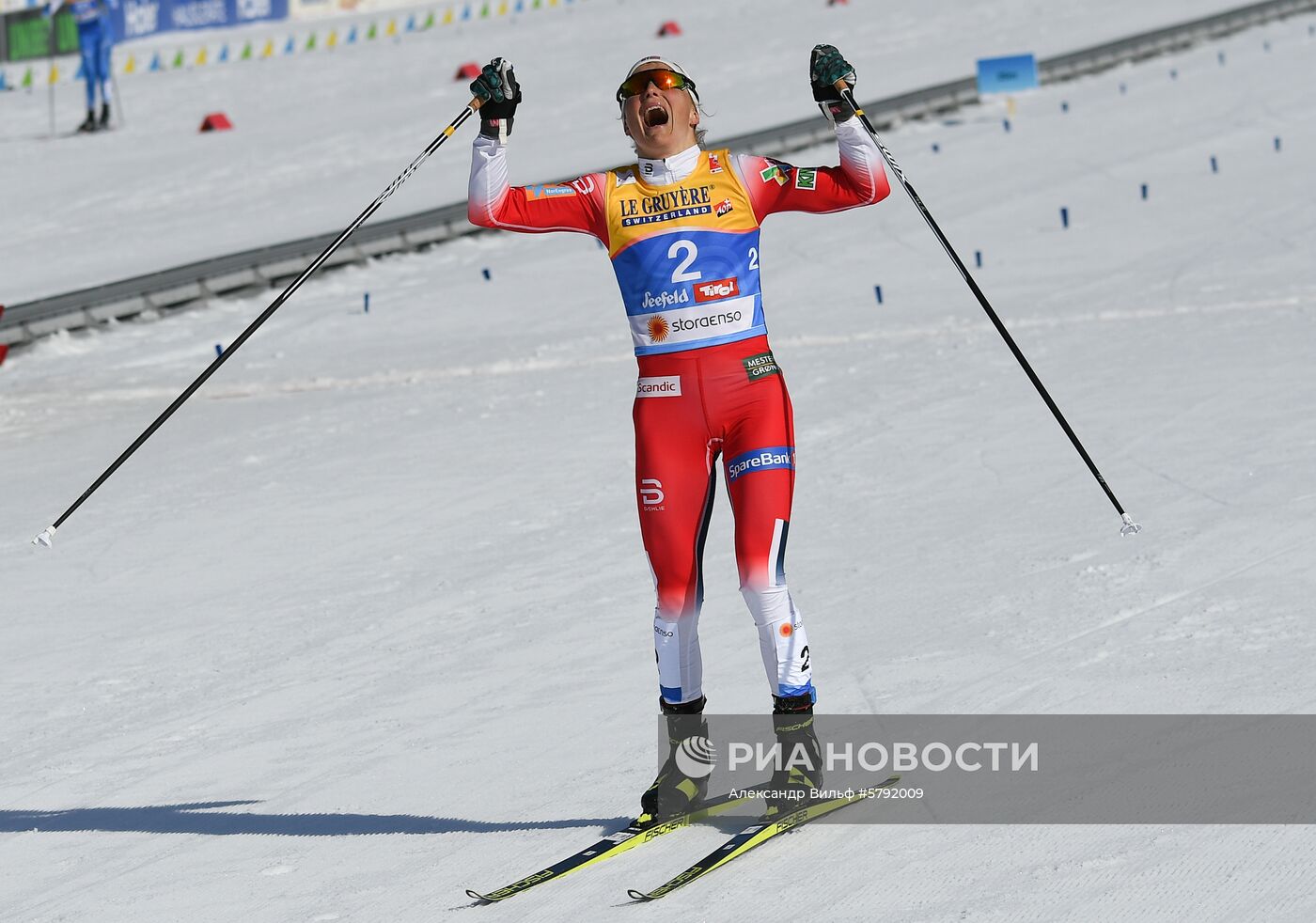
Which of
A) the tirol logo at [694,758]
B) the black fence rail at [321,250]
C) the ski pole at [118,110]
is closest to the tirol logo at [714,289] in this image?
the tirol logo at [694,758]

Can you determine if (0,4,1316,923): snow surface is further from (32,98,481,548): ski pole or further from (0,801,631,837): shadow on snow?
(32,98,481,548): ski pole

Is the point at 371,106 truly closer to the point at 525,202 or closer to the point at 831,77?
the point at 525,202

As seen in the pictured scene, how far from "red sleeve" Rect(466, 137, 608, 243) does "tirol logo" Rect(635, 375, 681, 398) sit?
47 centimetres

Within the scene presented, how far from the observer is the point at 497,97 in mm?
5258

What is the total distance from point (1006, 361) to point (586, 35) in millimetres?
23671

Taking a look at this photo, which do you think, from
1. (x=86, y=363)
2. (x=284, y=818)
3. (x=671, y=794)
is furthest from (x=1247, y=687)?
(x=86, y=363)

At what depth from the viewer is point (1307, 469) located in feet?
28.7

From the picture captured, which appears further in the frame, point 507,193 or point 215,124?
point 215,124

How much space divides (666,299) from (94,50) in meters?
24.2

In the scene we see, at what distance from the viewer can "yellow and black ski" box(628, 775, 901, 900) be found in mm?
4863

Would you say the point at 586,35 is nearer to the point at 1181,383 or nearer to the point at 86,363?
the point at 86,363

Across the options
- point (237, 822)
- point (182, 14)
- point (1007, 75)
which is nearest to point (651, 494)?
point (237, 822)

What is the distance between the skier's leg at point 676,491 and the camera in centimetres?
530

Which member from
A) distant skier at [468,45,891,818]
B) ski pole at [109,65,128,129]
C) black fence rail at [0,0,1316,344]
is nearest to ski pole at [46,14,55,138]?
ski pole at [109,65,128,129]
